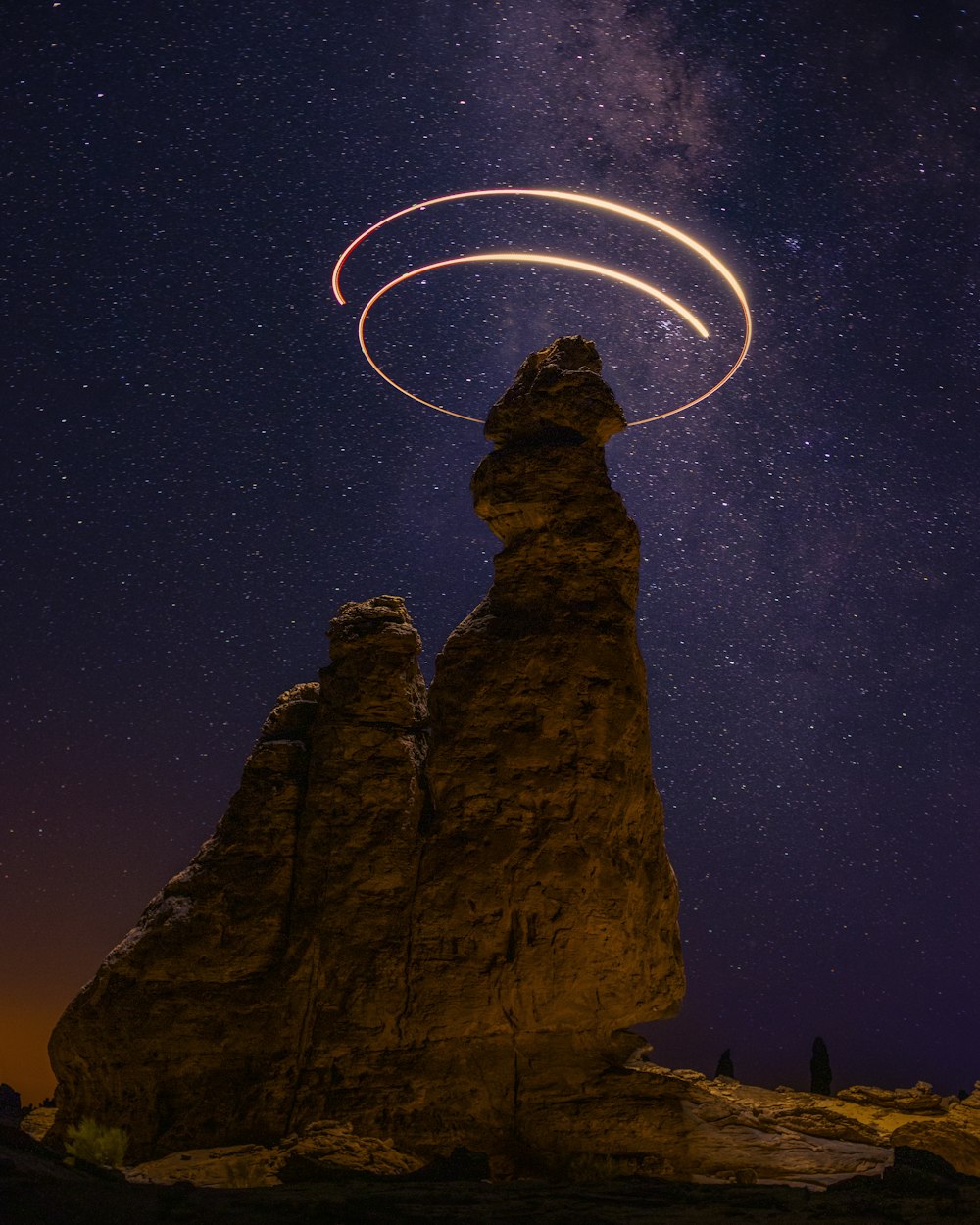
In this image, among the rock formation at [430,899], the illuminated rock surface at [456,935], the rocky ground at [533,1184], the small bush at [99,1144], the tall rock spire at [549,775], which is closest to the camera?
the rocky ground at [533,1184]

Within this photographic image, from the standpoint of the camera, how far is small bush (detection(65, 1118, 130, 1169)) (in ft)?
57.4

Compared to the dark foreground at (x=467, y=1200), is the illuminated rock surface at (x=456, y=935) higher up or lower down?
higher up

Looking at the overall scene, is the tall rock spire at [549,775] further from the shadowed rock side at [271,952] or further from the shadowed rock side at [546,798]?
the shadowed rock side at [271,952]

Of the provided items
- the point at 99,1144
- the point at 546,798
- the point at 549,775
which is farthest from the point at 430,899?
the point at 99,1144

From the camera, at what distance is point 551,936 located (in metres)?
21.3

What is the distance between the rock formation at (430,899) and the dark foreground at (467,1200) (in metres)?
3.99

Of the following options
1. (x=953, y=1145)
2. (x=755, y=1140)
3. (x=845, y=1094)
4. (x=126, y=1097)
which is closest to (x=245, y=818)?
(x=126, y=1097)

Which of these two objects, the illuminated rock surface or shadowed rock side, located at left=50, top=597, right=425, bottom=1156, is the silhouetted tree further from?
shadowed rock side, located at left=50, top=597, right=425, bottom=1156

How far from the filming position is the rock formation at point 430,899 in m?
20.1

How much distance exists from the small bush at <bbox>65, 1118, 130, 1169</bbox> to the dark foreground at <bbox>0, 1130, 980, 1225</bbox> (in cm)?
396

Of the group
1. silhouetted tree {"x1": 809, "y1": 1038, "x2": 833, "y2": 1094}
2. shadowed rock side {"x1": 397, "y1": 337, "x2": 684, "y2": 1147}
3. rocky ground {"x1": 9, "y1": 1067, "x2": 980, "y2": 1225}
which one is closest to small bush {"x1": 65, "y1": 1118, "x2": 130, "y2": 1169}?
rocky ground {"x1": 9, "y1": 1067, "x2": 980, "y2": 1225}

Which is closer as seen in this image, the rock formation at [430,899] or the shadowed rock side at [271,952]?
the shadowed rock side at [271,952]

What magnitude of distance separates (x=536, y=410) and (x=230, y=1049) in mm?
17267

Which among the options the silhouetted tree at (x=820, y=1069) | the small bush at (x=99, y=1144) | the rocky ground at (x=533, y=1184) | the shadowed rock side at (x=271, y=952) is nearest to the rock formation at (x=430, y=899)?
the shadowed rock side at (x=271, y=952)
